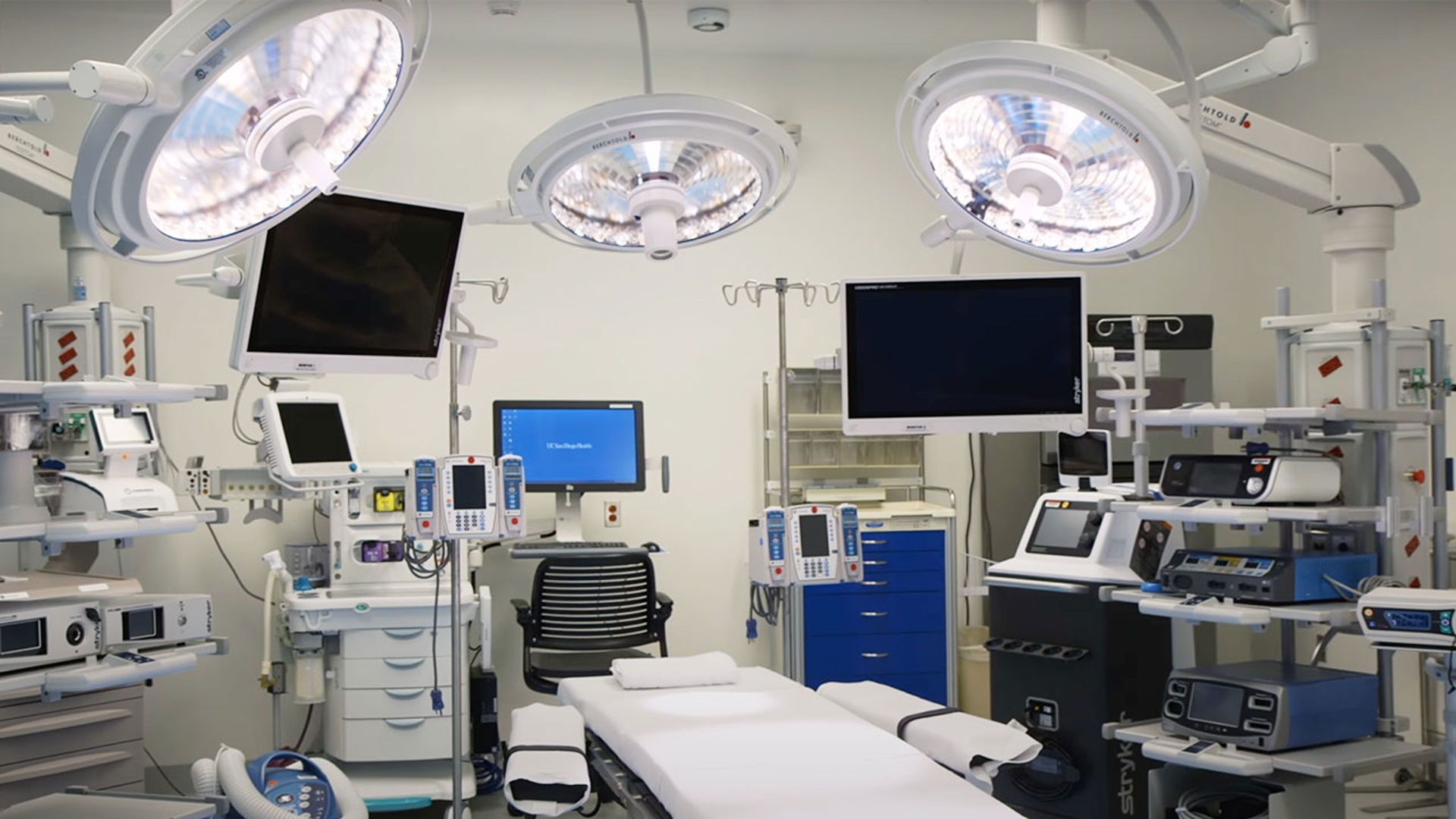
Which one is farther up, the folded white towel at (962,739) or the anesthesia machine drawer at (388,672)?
the folded white towel at (962,739)

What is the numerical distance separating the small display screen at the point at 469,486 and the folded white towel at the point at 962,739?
1242 millimetres

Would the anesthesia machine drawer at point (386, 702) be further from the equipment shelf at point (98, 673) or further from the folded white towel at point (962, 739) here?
the folded white towel at point (962, 739)

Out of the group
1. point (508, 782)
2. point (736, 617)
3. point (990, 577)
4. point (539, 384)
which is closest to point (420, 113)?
point (539, 384)

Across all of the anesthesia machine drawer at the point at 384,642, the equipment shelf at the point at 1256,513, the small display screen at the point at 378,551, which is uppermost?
the equipment shelf at the point at 1256,513

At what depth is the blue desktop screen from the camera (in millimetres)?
5730

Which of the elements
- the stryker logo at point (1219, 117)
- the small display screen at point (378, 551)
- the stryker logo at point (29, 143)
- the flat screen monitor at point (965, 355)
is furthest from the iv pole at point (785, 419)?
the stryker logo at point (29, 143)

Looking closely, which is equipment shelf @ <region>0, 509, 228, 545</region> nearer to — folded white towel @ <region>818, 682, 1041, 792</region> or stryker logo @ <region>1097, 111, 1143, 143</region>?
folded white towel @ <region>818, 682, 1041, 792</region>

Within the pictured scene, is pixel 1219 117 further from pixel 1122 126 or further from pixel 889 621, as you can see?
pixel 889 621

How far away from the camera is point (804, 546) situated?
3.99m

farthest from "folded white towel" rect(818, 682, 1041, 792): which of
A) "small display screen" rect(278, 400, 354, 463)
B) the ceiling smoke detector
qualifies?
the ceiling smoke detector

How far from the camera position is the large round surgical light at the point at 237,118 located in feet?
4.35

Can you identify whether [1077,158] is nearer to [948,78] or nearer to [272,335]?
[948,78]

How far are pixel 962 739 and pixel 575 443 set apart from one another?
2.95 metres

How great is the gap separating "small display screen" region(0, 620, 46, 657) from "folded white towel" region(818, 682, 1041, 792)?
2.15 meters
